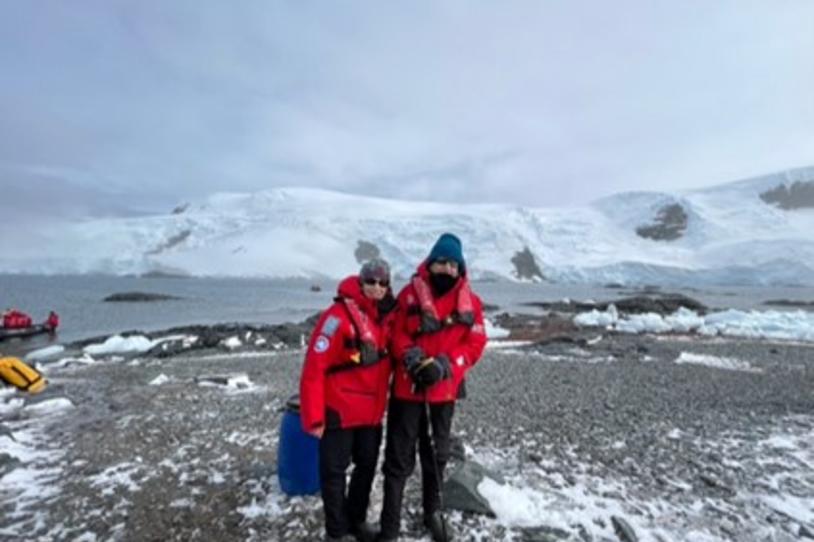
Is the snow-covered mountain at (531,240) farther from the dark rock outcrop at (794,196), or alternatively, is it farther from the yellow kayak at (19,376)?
the yellow kayak at (19,376)

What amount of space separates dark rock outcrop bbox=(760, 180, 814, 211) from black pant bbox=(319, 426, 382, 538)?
208m

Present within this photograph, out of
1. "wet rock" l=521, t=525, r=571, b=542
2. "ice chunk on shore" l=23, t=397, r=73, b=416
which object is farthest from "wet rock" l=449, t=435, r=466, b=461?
"ice chunk on shore" l=23, t=397, r=73, b=416

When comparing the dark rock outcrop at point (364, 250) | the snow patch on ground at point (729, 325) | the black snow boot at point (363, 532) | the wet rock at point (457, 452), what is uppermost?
the dark rock outcrop at point (364, 250)

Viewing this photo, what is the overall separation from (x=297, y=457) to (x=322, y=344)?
155 centimetres

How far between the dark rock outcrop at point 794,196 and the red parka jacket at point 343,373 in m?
208

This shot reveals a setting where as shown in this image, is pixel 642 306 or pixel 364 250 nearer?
pixel 642 306

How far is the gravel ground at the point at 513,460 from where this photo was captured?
4.28 m

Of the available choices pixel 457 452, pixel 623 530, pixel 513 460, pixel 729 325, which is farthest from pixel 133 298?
pixel 623 530

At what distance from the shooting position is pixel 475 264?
14138 centimetres

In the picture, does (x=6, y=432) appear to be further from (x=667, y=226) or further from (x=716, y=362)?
(x=667, y=226)

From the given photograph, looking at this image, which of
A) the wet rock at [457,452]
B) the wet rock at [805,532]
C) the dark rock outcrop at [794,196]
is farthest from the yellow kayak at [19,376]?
the dark rock outcrop at [794,196]

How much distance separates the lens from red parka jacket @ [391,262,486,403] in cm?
368

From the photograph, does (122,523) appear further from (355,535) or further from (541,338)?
(541,338)

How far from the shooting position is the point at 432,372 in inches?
138
